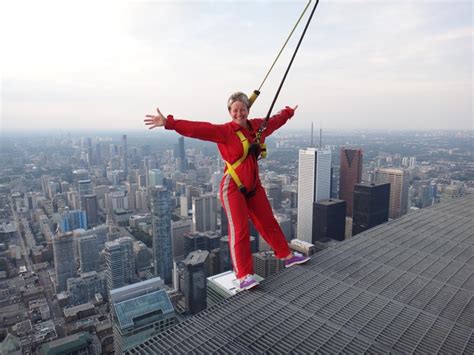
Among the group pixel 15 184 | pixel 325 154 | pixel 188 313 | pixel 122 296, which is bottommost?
pixel 188 313

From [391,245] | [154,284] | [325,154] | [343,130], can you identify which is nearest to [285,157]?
[325,154]

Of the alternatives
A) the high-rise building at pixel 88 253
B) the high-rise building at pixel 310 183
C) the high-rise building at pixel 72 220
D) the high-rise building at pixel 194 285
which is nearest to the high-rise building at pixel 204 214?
the high-rise building at pixel 310 183

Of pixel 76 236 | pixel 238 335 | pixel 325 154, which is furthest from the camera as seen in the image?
pixel 325 154

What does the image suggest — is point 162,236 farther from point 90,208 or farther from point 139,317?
point 90,208

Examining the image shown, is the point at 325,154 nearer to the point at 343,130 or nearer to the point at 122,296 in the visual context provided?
the point at 122,296

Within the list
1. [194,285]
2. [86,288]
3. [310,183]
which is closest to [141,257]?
[86,288]
